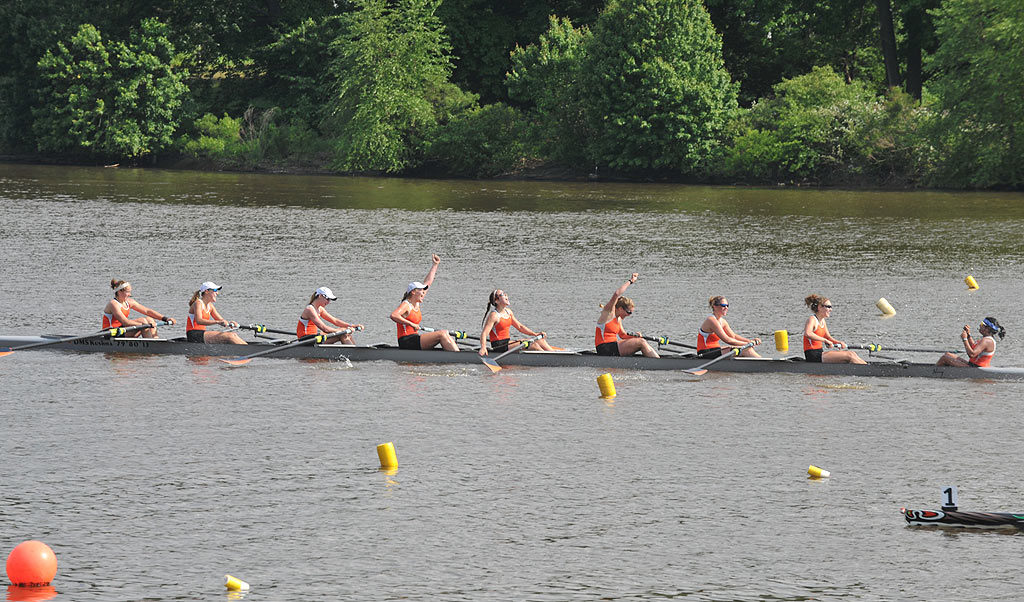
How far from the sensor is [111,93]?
75.2 metres

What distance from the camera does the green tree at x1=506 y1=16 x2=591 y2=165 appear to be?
67.3 metres

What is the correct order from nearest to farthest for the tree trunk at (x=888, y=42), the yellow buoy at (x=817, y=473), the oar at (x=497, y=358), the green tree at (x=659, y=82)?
the yellow buoy at (x=817, y=473) < the oar at (x=497, y=358) < the green tree at (x=659, y=82) < the tree trunk at (x=888, y=42)

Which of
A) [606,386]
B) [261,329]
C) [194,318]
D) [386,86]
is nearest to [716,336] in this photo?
[606,386]

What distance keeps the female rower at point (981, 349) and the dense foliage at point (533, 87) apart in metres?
35.6

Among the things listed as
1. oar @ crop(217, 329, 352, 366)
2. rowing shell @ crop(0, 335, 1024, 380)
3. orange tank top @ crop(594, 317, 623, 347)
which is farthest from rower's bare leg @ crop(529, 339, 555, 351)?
oar @ crop(217, 329, 352, 366)

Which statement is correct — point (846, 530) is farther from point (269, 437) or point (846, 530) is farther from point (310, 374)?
Result: point (310, 374)

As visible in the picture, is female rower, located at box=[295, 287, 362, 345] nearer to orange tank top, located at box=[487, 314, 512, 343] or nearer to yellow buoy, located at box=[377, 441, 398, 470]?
orange tank top, located at box=[487, 314, 512, 343]

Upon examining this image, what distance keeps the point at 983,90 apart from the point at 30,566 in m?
51.5

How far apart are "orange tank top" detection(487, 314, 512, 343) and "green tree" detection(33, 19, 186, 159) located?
5598 cm

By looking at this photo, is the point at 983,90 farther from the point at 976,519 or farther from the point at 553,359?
the point at 976,519

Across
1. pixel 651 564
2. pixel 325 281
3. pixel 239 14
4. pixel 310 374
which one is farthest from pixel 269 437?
pixel 239 14

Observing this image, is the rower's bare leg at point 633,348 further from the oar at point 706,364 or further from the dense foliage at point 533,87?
the dense foliage at point 533,87

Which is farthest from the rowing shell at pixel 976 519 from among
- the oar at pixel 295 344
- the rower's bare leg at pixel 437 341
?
the oar at pixel 295 344

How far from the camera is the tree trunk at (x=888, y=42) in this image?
65875 millimetres
